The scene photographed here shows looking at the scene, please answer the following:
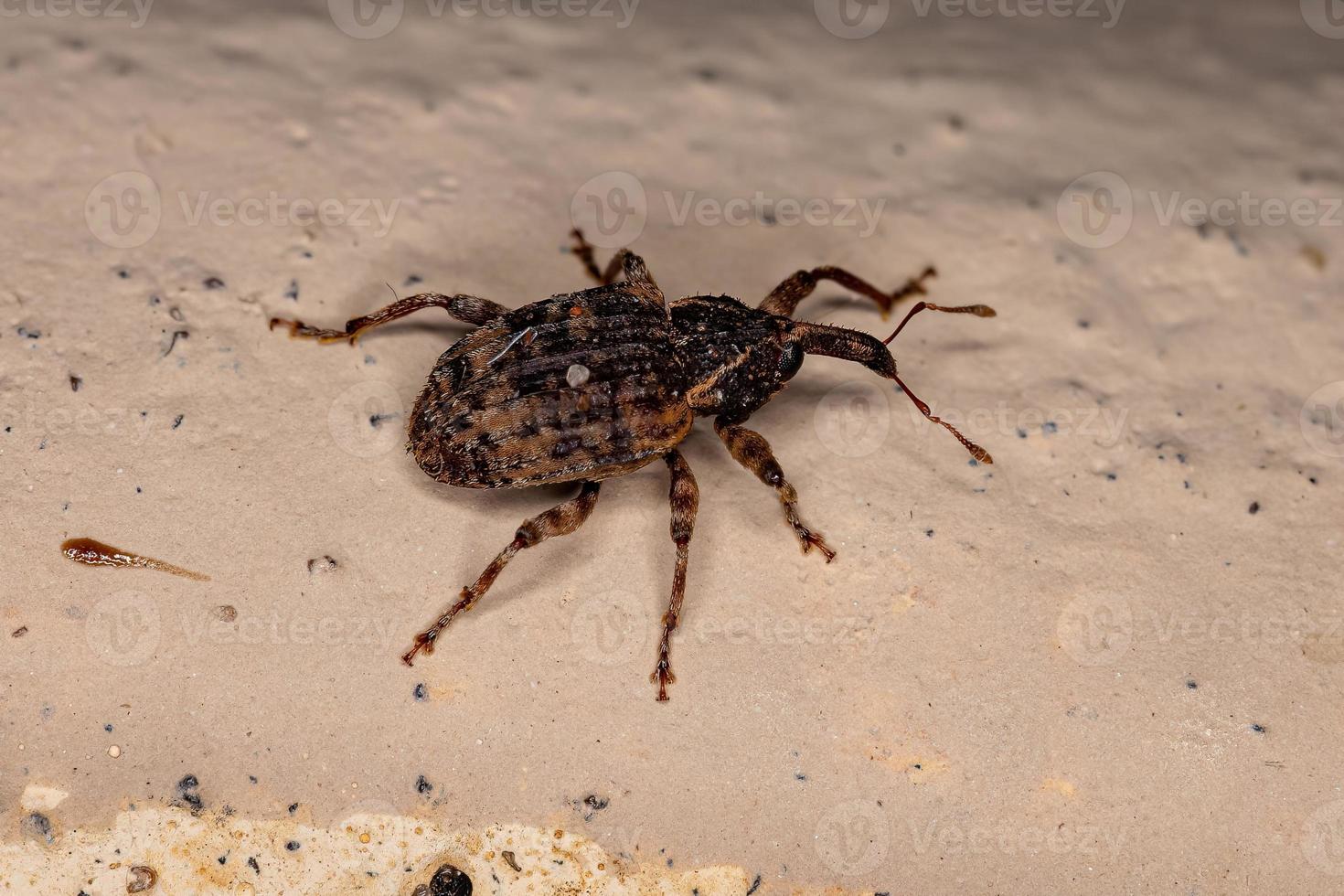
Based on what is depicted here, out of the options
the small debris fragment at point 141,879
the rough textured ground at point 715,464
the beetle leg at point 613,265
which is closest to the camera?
the small debris fragment at point 141,879

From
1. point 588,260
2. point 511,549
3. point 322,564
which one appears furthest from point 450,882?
point 588,260

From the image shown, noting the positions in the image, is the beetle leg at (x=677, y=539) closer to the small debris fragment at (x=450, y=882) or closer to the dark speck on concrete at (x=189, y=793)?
the small debris fragment at (x=450, y=882)

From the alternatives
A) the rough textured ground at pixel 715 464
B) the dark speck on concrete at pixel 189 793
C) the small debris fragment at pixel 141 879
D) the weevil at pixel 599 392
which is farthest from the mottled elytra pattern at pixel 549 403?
the small debris fragment at pixel 141 879

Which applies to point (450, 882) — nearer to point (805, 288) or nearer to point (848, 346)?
point (848, 346)

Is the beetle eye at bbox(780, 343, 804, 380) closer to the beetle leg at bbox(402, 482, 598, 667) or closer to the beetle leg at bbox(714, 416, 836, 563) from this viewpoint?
the beetle leg at bbox(714, 416, 836, 563)

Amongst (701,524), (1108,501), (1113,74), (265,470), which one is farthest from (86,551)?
(1113,74)

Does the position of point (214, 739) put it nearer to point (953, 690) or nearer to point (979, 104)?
point (953, 690)
